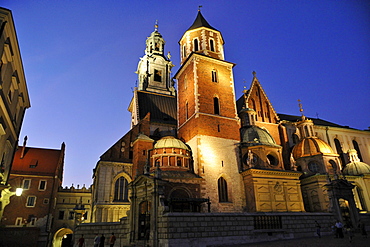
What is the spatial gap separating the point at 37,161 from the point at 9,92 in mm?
24801

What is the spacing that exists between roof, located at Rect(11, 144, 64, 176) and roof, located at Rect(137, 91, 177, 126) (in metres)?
14.4

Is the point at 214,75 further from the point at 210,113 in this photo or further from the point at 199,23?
the point at 199,23

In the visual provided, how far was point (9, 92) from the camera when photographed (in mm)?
17016

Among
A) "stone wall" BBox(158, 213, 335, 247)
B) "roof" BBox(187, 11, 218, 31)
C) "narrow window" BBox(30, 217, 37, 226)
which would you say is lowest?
"stone wall" BBox(158, 213, 335, 247)

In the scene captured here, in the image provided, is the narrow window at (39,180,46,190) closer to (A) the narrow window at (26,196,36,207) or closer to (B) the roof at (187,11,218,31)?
(A) the narrow window at (26,196,36,207)

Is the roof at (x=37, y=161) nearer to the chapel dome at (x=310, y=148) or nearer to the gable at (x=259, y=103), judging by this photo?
the gable at (x=259, y=103)

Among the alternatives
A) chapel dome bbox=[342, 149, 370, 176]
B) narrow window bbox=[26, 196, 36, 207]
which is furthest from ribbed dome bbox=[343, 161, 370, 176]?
narrow window bbox=[26, 196, 36, 207]

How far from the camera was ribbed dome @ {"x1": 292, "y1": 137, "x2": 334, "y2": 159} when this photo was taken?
29719mm

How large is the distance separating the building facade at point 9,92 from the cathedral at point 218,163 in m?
8.30

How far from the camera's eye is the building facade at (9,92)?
14.3 metres

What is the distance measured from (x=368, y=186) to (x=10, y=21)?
35545 mm

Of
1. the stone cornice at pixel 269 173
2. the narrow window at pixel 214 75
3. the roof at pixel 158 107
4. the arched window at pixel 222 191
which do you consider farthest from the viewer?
the roof at pixel 158 107

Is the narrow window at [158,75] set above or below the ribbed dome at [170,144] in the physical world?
above

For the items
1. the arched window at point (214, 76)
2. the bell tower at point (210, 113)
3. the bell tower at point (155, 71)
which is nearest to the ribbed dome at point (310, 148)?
the bell tower at point (210, 113)
